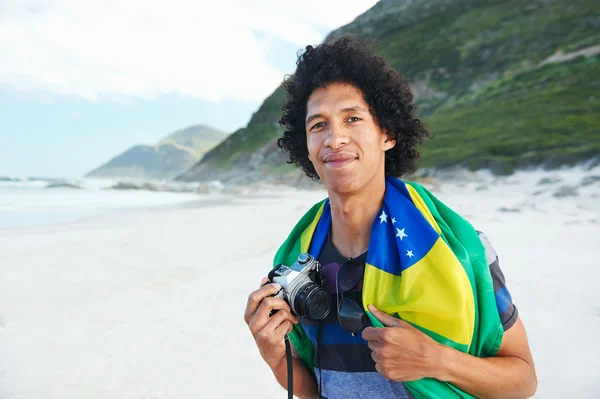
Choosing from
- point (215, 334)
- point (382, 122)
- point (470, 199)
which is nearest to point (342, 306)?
point (382, 122)

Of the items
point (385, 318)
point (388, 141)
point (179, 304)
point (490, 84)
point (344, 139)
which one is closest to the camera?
point (385, 318)

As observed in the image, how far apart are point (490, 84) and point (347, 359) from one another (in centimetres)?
4056

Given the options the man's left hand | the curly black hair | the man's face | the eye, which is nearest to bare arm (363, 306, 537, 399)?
the man's left hand

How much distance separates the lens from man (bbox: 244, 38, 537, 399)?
1.34 metres

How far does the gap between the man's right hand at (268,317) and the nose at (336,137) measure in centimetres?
62

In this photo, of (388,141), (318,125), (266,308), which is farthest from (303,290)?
(388,141)

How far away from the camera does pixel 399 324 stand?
53.9 inches

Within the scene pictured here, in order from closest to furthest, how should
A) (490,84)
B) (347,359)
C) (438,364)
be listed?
(438,364) < (347,359) < (490,84)

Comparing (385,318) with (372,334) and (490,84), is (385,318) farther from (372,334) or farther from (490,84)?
(490,84)

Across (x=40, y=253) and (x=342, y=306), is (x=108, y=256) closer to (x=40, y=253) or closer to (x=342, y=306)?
(x=40, y=253)

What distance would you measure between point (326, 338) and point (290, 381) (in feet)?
0.71

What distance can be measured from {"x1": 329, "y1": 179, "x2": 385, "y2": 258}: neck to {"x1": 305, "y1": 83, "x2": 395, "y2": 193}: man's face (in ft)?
0.13

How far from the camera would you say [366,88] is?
1882 mm

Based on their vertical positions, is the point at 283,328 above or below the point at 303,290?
below
